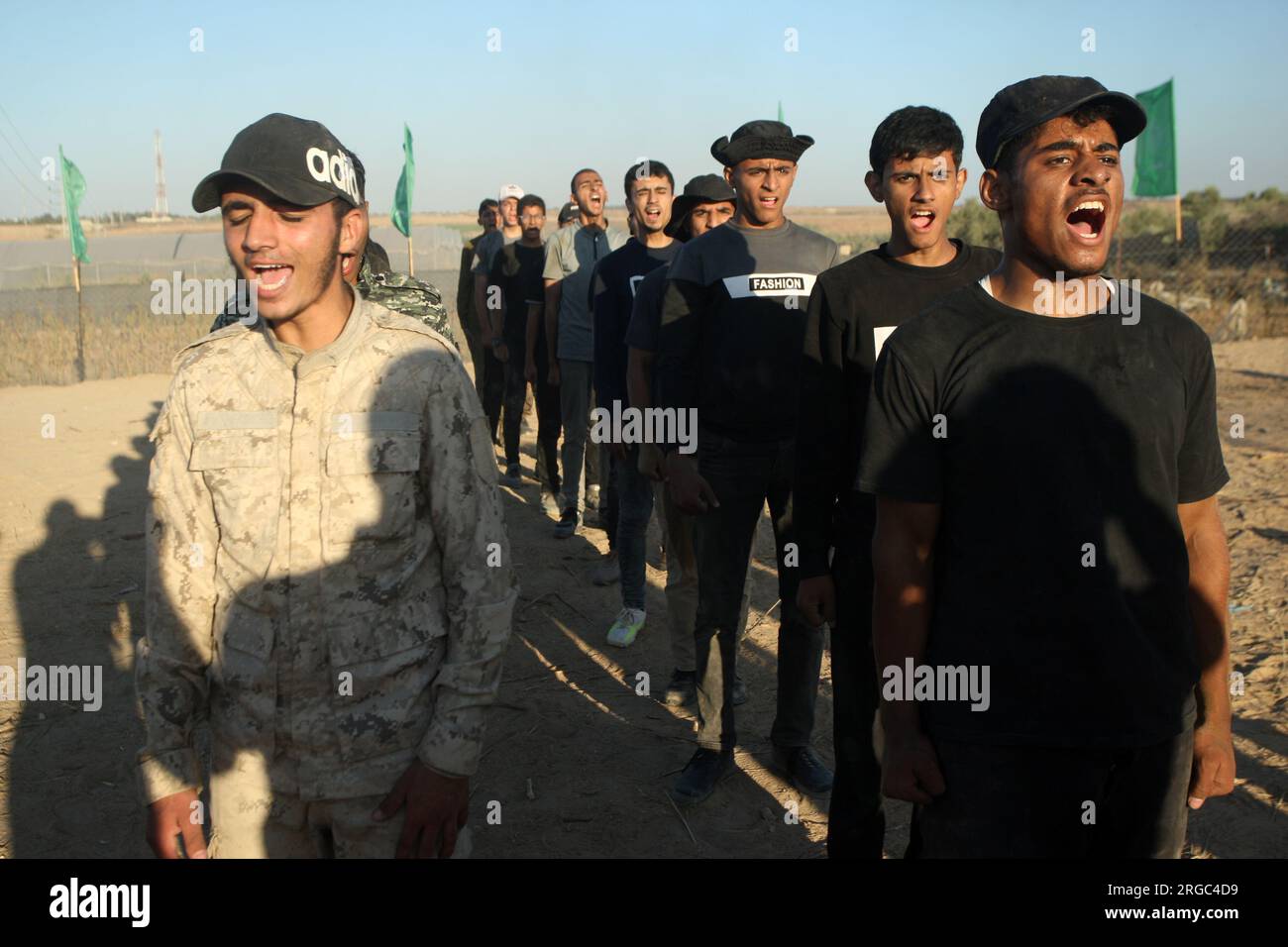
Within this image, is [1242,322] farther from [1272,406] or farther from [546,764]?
[546,764]

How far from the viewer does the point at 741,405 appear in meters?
4.02

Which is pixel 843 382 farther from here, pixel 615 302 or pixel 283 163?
pixel 615 302

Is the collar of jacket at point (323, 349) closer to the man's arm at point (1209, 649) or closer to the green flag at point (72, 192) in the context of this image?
the man's arm at point (1209, 649)

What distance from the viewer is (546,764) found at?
15.1 feet

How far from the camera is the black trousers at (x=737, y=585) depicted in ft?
13.1

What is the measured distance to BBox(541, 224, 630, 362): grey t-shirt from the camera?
25.8 ft

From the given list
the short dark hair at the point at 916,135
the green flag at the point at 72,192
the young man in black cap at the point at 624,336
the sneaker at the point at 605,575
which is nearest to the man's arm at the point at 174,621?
the short dark hair at the point at 916,135

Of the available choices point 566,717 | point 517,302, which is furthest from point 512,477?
point 566,717

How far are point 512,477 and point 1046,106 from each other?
825cm

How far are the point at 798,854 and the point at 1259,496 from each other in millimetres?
6171

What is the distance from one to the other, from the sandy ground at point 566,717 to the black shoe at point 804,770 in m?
0.06

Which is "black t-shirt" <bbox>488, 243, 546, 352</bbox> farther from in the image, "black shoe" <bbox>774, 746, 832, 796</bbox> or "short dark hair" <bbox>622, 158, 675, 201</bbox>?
"black shoe" <bbox>774, 746, 832, 796</bbox>

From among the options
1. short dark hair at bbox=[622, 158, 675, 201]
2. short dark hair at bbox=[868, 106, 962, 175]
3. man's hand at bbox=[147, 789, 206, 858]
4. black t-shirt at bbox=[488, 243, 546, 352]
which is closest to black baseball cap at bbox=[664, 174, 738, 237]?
short dark hair at bbox=[622, 158, 675, 201]

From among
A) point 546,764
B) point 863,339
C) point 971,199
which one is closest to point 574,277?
point 546,764
